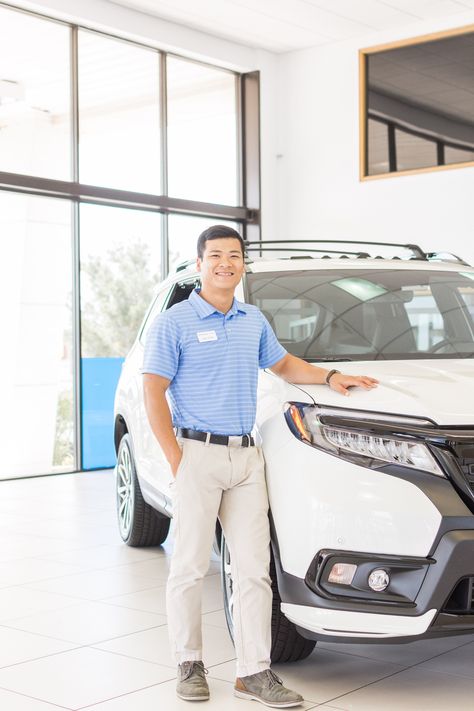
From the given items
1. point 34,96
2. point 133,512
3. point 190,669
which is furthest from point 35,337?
point 190,669

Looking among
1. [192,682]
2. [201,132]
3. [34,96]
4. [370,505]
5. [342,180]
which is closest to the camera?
[370,505]

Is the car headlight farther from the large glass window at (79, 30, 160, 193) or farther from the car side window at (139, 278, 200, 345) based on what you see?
the large glass window at (79, 30, 160, 193)

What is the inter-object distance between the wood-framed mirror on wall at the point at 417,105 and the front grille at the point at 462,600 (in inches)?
317

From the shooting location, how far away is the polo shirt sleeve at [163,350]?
3.33 metres

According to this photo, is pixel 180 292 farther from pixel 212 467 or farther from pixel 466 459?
pixel 466 459

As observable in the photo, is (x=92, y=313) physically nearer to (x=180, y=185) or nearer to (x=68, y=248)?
(x=68, y=248)

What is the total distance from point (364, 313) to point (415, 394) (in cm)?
101

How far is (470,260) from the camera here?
10.4 m

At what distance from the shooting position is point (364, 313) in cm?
420

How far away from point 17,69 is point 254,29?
2808mm

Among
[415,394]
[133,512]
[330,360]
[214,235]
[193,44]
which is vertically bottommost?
[133,512]

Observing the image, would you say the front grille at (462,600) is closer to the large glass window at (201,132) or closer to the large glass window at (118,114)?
the large glass window at (118,114)

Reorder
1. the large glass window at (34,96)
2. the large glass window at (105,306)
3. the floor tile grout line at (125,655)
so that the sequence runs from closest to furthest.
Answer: the floor tile grout line at (125,655), the large glass window at (34,96), the large glass window at (105,306)

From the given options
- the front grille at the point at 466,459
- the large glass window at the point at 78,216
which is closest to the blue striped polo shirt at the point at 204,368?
the front grille at the point at 466,459
